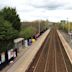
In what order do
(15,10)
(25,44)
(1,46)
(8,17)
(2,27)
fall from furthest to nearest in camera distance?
(15,10) < (8,17) < (25,44) < (2,27) < (1,46)

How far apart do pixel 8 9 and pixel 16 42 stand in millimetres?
20259

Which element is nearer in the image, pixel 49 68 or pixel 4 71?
pixel 4 71

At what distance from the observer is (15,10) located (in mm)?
61844

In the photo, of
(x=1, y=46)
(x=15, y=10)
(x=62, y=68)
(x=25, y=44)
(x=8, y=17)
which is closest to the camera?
(x=62, y=68)

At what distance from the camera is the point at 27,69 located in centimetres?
2673

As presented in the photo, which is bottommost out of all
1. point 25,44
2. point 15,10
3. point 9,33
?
point 25,44

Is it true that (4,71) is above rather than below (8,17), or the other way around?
below

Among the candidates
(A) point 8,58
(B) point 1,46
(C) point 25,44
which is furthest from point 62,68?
(C) point 25,44

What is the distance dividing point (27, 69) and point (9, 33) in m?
14.4

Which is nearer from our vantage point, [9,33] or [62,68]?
[62,68]

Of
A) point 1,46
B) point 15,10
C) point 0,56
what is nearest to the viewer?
point 0,56

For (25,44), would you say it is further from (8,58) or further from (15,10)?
(8,58)

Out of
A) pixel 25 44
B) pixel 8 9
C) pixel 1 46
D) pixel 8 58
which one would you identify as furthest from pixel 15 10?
pixel 8 58

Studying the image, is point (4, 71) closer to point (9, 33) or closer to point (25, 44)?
point (9, 33)
